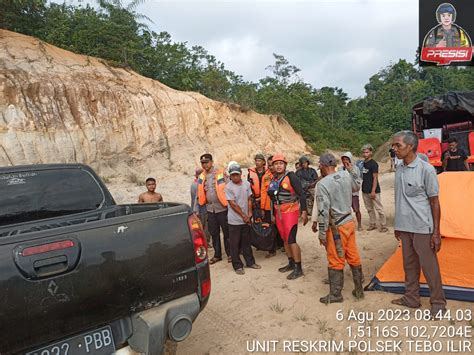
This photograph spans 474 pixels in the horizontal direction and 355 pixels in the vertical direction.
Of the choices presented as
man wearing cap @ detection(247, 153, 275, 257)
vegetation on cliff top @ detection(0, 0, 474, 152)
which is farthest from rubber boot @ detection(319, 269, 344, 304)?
vegetation on cliff top @ detection(0, 0, 474, 152)

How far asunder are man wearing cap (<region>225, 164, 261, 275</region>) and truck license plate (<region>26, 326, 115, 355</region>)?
11.0 ft

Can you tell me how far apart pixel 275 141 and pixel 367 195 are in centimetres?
1291

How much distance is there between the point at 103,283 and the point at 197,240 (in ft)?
2.16

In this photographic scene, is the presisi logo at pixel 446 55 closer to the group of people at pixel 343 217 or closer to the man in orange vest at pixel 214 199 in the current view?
the group of people at pixel 343 217

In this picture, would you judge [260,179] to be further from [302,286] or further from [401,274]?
[401,274]

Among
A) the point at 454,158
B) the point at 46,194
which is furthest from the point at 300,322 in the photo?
the point at 454,158

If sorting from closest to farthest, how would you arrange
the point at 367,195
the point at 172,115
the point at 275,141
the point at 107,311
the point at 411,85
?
the point at 107,311, the point at 367,195, the point at 172,115, the point at 275,141, the point at 411,85

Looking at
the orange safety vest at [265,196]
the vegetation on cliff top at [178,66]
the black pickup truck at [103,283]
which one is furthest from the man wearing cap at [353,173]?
the vegetation on cliff top at [178,66]

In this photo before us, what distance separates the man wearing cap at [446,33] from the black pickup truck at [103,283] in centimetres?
829

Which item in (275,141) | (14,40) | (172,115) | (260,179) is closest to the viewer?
(260,179)

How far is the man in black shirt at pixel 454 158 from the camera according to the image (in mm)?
6630

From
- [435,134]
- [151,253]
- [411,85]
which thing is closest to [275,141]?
[435,134]

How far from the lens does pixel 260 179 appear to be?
254 inches

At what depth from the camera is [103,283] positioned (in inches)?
75.1
